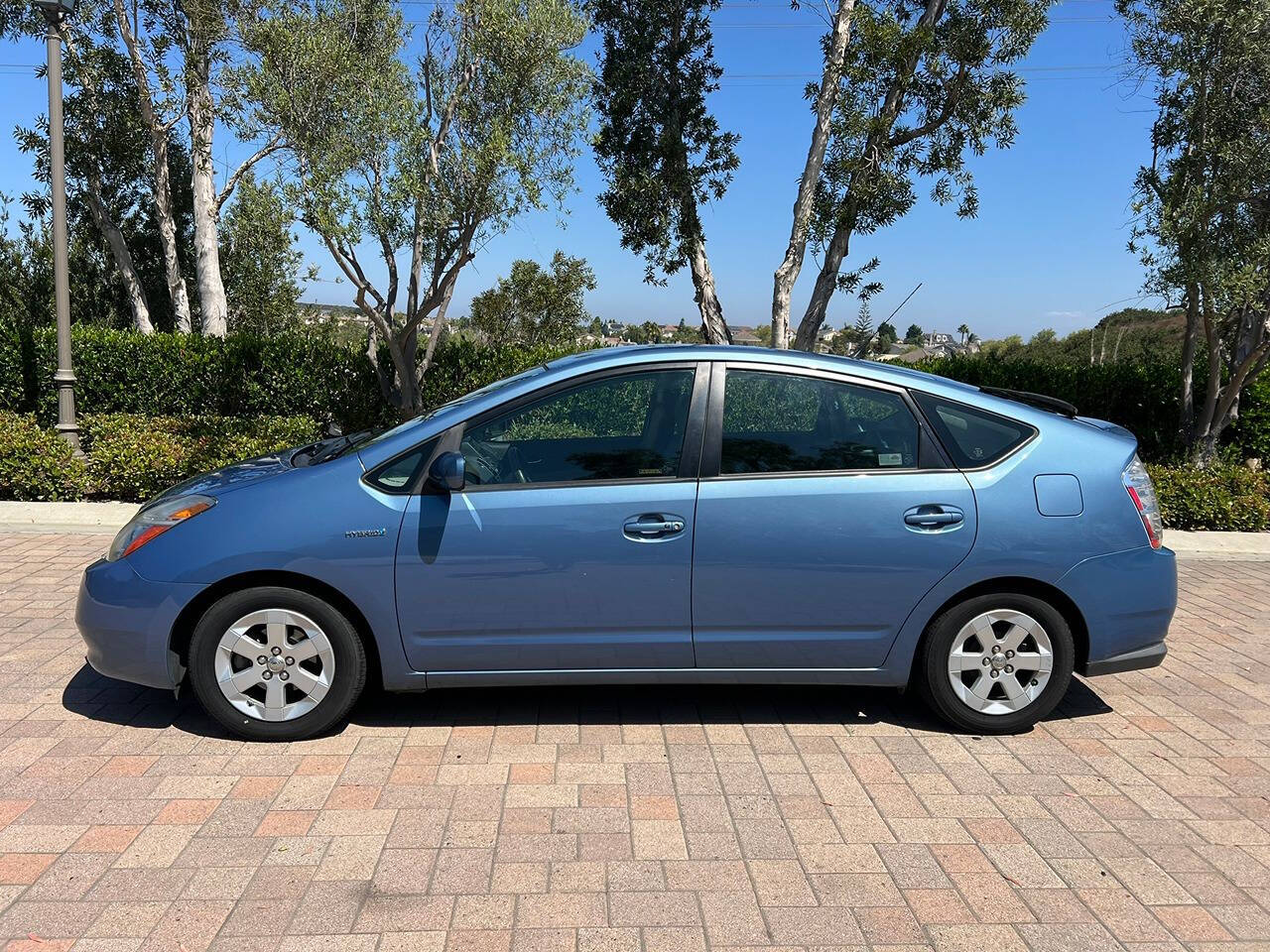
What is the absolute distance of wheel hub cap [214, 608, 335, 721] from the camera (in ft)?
12.2

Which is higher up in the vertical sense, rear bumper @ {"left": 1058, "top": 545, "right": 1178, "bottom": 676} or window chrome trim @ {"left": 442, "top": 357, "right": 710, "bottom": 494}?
window chrome trim @ {"left": 442, "top": 357, "right": 710, "bottom": 494}

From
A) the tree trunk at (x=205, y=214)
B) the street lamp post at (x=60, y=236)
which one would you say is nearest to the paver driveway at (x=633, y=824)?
the street lamp post at (x=60, y=236)

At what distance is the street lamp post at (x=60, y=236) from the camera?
878cm

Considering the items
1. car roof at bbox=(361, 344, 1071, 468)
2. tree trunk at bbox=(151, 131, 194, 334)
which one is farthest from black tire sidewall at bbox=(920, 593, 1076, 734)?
tree trunk at bbox=(151, 131, 194, 334)

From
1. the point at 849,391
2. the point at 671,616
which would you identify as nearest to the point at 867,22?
the point at 849,391

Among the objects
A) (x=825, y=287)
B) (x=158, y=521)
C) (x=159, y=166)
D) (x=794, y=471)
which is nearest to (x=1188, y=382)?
(x=825, y=287)

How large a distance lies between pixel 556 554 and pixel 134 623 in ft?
5.79

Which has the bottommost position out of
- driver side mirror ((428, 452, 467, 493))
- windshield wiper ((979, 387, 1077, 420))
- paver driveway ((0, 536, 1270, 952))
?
paver driveway ((0, 536, 1270, 952))

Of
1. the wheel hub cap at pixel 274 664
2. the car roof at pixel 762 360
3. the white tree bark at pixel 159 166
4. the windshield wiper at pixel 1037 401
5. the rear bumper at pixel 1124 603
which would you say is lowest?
the wheel hub cap at pixel 274 664

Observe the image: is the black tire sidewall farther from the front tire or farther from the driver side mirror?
the front tire

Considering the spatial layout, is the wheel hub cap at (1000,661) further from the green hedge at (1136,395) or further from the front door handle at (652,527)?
the green hedge at (1136,395)

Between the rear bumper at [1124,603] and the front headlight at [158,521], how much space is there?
145 inches

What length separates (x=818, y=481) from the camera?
3.84 metres

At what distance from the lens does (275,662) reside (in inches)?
148
